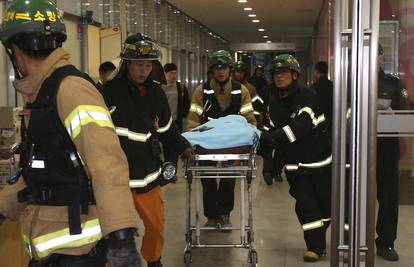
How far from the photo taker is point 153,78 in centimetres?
407

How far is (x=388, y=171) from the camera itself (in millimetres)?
3959

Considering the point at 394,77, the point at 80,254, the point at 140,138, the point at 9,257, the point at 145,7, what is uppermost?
the point at 145,7

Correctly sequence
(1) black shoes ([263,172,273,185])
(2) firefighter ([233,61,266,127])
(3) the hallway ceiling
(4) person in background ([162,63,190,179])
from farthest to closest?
1. (3) the hallway ceiling
2. (2) firefighter ([233,61,266,127])
3. (4) person in background ([162,63,190,179])
4. (1) black shoes ([263,172,273,185])

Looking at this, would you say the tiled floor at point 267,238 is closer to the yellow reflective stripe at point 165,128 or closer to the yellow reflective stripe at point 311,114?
the yellow reflective stripe at point 311,114

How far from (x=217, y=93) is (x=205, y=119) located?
0.27 metres

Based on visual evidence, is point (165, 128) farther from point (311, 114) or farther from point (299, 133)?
point (311, 114)

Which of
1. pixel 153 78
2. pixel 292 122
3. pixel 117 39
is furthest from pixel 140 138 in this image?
pixel 117 39

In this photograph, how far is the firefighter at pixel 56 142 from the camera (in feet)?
6.63

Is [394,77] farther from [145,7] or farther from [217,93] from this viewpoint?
[145,7]

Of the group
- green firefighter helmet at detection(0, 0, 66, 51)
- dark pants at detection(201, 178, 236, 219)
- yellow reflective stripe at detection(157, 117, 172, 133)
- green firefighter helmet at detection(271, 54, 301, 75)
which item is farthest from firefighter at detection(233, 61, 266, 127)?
green firefighter helmet at detection(0, 0, 66, 51)

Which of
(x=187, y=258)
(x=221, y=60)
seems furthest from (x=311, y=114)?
(x=187, y=258)

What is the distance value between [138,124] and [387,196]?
5.75 feet

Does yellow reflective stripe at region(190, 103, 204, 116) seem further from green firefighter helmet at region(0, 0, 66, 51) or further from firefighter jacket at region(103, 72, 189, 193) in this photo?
green firefighter helmet at region(0, 0, 66, 51)

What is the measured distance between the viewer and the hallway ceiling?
13477 mm
